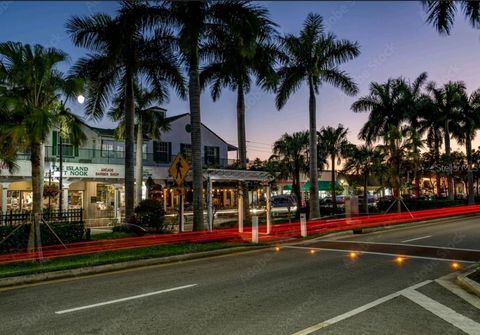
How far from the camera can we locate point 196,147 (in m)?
17.2

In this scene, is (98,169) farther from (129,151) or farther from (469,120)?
(469,120)

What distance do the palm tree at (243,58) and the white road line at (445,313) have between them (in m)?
11.0

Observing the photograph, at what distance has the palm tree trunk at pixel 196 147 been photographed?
16.9 metres

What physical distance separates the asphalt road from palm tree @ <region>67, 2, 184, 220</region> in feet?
33.2

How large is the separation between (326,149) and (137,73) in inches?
992

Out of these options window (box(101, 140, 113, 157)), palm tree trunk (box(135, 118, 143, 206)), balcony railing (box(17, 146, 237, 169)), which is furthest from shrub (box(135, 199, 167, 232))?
window (box(101, 140, 113, 157))

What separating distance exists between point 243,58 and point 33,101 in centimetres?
1008

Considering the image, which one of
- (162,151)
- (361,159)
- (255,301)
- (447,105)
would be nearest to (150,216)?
(255,301)

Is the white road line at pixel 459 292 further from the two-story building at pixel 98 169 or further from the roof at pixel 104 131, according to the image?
the roof at pixel 104 131

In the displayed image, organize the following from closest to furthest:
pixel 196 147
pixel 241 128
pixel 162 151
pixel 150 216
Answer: pixel 196 147, pixel 150 216, pixel 241 128, pixel 162 151

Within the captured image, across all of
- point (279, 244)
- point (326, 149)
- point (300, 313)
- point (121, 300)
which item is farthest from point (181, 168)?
point (326, 149)

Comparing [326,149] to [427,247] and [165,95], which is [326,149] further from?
[427,247]

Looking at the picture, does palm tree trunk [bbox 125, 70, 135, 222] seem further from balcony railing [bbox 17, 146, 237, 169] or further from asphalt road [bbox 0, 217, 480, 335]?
balcony railing [bbox 17, 146, 237, 169]

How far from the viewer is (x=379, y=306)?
22.9ft
